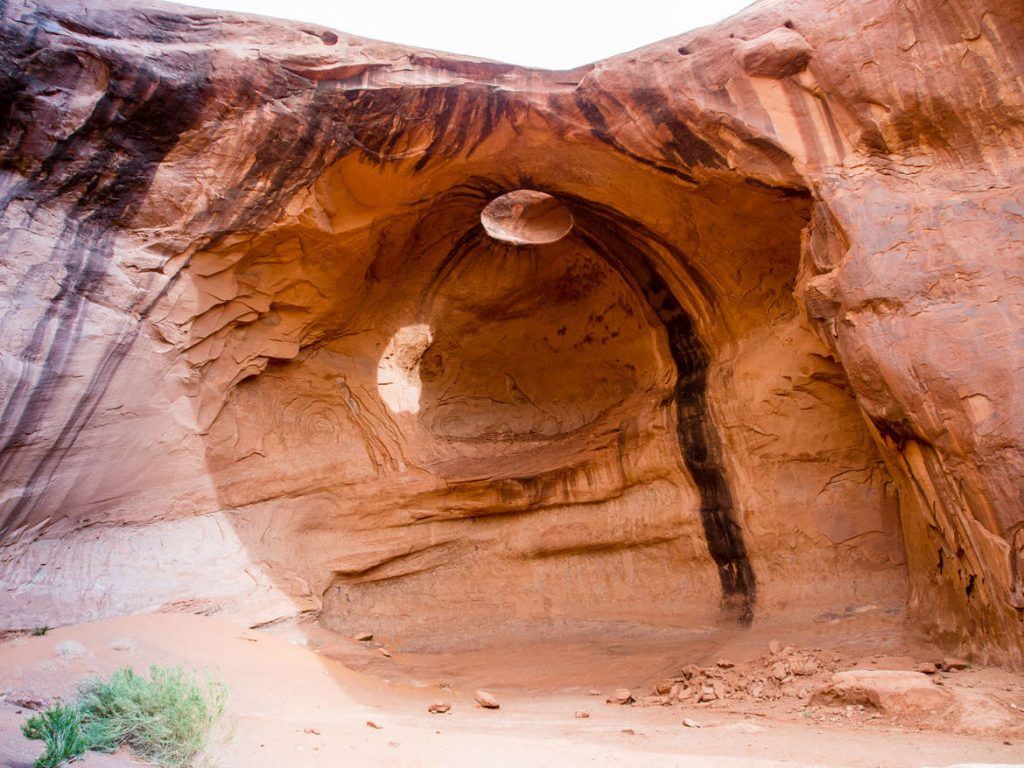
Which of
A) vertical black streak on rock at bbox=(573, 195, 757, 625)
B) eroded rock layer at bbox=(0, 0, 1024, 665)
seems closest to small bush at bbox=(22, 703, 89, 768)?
eroded rock layer at bbox=(0, 0, 1024, 665)

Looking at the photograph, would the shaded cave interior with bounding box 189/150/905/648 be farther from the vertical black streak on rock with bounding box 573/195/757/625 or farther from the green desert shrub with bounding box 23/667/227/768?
the green desert shrub with bounding box 23/667/227/768

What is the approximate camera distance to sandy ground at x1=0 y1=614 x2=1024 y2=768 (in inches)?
148

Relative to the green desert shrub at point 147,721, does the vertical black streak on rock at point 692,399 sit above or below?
above

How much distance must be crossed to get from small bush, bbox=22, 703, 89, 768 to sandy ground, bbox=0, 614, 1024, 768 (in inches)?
3.0

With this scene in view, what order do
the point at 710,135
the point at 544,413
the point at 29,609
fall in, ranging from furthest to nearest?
the point at 544,413 < the point at 710,135 < the point at 29,609

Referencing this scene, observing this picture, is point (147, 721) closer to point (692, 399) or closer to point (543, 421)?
point (692, 399)

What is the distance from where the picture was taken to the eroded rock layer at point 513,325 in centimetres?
605

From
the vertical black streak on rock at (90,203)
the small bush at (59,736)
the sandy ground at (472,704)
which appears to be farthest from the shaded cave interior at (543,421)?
the small bush at (59,736)

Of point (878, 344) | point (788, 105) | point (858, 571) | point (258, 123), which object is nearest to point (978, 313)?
point (878, 344)

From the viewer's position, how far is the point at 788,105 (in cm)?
666

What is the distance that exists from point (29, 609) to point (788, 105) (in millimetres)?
7161

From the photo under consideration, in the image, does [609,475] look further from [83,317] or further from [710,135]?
[83,317]

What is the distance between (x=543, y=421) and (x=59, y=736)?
7223 millimetres

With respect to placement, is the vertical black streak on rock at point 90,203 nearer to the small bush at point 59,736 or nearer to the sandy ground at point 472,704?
the sandy ground at point 472,704
